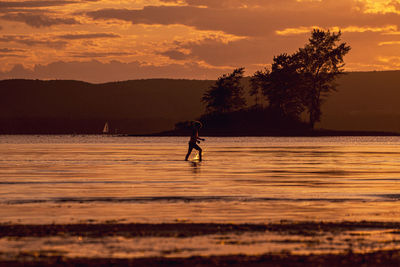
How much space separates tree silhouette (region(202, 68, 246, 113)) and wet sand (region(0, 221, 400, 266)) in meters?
142

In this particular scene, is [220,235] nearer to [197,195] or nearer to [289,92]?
[197,195]

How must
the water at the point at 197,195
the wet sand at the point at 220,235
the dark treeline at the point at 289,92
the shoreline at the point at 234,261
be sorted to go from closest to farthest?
the shoreline at the point at 234,261
the wet sand at the point at 220,235
the water at the point at 197,195
the dark treeline at the point at 289,92

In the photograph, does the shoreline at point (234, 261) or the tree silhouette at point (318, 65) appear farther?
the tree silhouette at point (318, 65)

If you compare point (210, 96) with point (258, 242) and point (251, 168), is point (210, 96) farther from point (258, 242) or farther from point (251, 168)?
point (258, 242)

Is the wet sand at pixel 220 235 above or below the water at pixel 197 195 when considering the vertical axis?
above

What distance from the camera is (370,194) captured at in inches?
938

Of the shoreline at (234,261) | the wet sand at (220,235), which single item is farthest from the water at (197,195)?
the shoreline at (234,261)

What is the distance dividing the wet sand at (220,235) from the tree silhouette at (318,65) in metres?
135

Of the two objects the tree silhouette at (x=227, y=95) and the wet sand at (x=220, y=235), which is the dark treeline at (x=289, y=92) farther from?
the wet sand at (x=220, y=235)

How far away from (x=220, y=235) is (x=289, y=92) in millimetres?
139416

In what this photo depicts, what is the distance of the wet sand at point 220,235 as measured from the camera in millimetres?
12133

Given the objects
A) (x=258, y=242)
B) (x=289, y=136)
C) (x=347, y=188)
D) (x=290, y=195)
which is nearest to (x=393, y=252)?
(x=258, y=242)

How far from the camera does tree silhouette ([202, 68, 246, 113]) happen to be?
158m

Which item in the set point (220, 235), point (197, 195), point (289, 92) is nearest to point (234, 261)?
point (220, 235)
